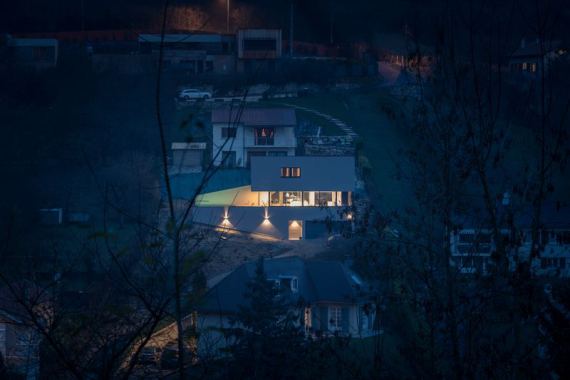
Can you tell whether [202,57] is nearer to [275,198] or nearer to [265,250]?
[275,198]

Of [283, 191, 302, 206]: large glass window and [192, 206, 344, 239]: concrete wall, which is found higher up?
[283, 191, 302, 206]: large glass window

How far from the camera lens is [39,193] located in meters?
7.18

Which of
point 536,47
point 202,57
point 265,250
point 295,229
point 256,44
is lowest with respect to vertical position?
point 265,250

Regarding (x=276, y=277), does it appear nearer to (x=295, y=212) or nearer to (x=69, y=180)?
(x=295, y=212)

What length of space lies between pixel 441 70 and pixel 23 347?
5.46 feet

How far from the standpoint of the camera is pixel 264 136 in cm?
935

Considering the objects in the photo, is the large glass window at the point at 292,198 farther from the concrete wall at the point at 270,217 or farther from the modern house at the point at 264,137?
the modern house at the point at 264,137

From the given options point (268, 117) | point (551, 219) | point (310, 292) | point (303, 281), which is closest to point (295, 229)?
point (268, 117)

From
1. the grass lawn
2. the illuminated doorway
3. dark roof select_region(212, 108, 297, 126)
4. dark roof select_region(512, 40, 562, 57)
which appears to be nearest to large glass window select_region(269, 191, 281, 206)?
the illuminated doorway

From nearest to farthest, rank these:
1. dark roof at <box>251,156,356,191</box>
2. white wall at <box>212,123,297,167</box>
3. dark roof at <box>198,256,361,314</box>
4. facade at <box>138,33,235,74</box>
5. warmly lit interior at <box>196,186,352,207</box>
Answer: dark roof at <box>198,256,361,314</box> → warmly lit interior at <box>196,186,352,207</box> → dark roof at <box>251,156,356,191</box> → white wall at <box>212,123,297,167</box> → facade at <box>138,33,235,74</box>

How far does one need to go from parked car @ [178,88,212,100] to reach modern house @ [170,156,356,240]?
114 inches

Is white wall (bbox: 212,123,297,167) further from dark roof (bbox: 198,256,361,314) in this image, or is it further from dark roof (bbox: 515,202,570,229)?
dark roof (bbox: 515,202,570,229)

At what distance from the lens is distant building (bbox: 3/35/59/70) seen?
12468mm

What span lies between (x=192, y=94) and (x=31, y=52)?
3.83m
